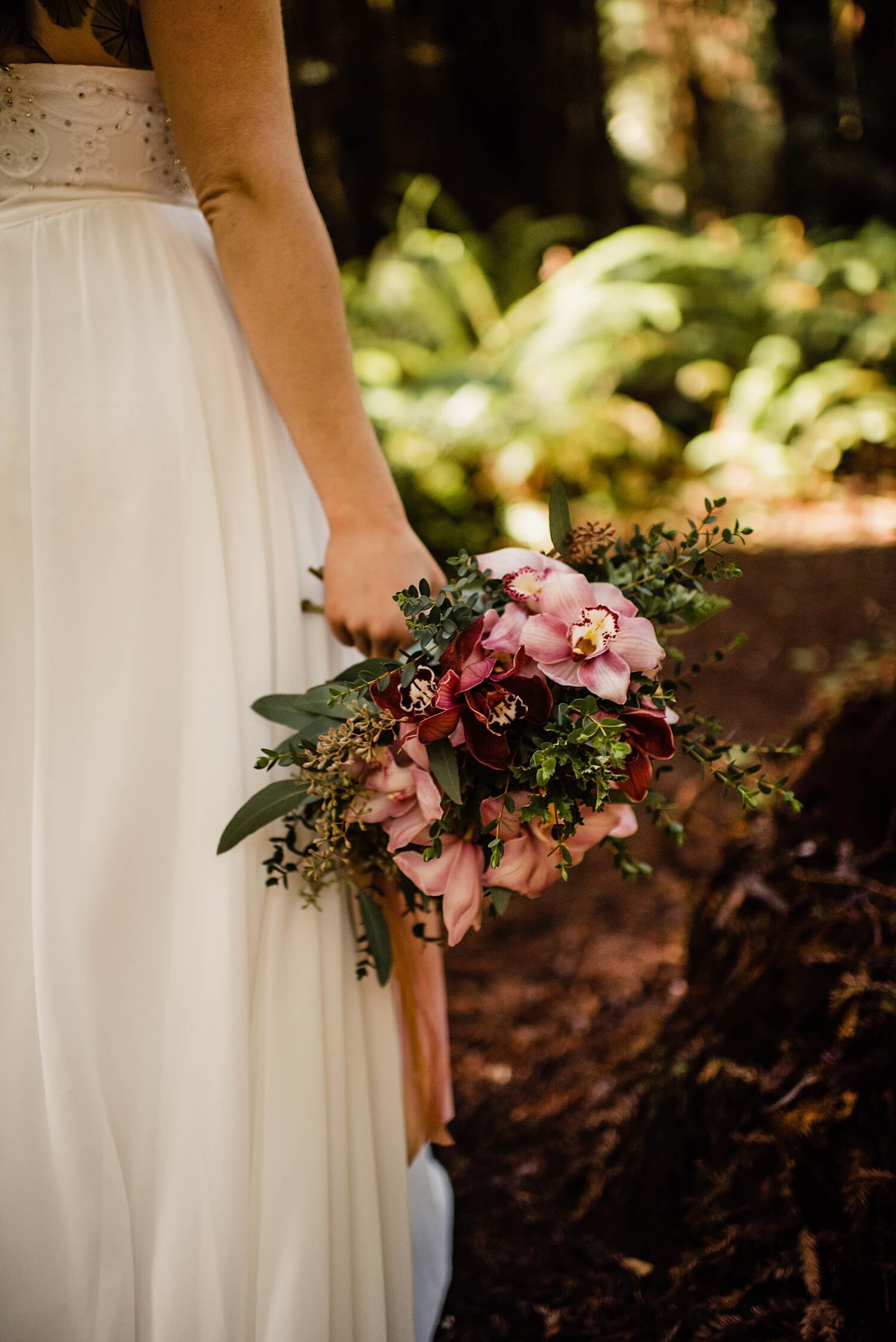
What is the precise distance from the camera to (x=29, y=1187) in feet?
3.80

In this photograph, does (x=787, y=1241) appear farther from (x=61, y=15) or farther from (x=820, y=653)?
(x=820, y=653)

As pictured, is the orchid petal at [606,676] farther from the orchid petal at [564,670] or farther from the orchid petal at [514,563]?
the orchid petal at [514,563]

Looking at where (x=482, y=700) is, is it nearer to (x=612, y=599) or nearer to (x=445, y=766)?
(x=445, y=766)

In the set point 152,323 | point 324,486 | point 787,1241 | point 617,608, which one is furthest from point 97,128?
point 787,1241

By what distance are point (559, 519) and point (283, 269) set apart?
481mm

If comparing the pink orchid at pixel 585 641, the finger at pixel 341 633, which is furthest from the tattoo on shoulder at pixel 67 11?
the pink orchid at pixel 585 641

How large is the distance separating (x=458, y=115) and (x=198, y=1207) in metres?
6.90

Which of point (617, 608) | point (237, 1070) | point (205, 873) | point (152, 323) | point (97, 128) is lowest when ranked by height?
point (237, 1070)

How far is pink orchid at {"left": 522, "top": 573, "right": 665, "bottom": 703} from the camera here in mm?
1087

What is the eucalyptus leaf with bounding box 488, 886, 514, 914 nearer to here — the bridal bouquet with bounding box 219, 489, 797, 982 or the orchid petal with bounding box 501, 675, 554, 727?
the bridal bouquet with bounding box 219, 489, 797, 982

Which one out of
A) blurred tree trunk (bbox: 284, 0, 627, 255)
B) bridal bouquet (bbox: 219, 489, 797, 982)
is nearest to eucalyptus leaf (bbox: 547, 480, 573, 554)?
bridal bouquet (bbox: 219, 489, 797, 982)

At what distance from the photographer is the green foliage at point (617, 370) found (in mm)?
4785

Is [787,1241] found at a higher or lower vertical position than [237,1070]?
lower

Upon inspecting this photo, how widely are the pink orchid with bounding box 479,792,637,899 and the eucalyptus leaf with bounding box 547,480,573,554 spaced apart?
354 millimetres
